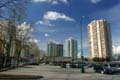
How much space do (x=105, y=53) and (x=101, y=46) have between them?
9.92 m

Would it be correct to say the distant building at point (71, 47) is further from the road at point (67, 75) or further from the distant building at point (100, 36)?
the road at point (67, 75)

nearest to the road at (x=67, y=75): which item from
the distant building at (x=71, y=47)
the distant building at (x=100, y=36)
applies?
the distant building at (x=100, y=36)

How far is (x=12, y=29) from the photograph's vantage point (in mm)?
51094

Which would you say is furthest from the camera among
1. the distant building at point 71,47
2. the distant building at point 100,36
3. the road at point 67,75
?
the distant building at point 71,47

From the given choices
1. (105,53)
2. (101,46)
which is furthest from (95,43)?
(105,53)

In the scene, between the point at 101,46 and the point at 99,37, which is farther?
the point at 101,46

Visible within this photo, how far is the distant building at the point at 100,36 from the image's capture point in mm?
112438

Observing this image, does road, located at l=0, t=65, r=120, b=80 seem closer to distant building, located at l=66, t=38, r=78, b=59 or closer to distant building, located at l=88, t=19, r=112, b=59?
distant building, located at l=88, t=19, r=112, b=59

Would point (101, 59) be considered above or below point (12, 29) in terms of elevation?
below

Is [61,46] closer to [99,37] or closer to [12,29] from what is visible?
[99,37]

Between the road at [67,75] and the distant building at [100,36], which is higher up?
the distant building at [100,36]

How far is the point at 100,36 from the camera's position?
115438 millimetres

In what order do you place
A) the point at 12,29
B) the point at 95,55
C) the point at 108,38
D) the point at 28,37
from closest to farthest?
the point at 12,29, the point at 28,37, the point at 108,38, the point at 95,55

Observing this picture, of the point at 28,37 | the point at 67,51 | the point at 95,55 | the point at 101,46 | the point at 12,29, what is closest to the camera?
the point at 12,29
